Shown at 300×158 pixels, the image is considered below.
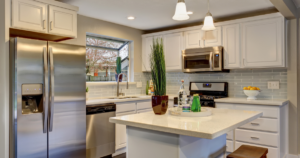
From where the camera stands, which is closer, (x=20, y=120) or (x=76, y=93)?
(x=20, y=120)

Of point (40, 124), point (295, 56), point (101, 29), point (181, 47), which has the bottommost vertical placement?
point (40, 124)

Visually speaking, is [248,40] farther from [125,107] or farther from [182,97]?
[125,107]

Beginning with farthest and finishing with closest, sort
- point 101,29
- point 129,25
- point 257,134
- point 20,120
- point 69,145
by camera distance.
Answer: point 129,25 → point 101,29 → point 257,134 → point 69,145 → point 20,120

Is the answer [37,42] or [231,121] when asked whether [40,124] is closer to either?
[37,42]

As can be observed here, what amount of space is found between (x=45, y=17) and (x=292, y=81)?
351 centimetres

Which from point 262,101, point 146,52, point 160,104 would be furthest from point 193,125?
point 146,52

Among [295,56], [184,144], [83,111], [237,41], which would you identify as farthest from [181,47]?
[184,144]

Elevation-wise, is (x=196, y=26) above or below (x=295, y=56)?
above

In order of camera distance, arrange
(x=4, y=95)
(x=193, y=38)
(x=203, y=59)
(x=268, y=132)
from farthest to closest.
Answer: (x=193, y=38), (x=203, y=59), (x=268, y=132), (x=4, y=95)

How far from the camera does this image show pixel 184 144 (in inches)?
67.1

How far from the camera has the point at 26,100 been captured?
252 centimetres

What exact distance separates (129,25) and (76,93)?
2.14m

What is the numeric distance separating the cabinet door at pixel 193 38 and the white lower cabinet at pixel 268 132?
1.28 m

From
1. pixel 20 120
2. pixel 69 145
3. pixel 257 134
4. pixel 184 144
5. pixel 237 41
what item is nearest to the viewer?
pixel 184 144
